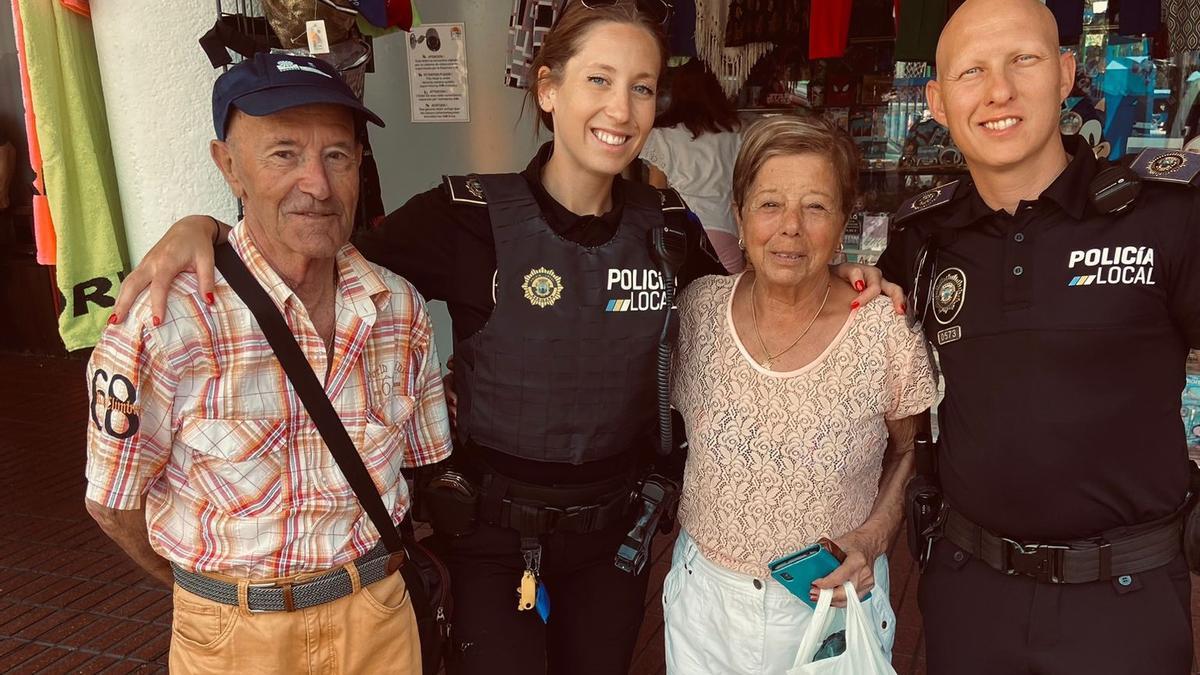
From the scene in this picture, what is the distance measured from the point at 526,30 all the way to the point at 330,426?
11.0 feet

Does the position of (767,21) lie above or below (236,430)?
above

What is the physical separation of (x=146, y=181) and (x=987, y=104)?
8.03ft

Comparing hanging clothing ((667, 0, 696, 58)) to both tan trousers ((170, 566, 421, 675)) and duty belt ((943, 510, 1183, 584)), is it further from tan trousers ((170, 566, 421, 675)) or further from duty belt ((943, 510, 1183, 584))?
tan trousers ((170, 566, 421, 675))

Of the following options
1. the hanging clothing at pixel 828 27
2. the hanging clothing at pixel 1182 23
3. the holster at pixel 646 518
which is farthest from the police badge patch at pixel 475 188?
the hanging clothing at pixel 1182 23

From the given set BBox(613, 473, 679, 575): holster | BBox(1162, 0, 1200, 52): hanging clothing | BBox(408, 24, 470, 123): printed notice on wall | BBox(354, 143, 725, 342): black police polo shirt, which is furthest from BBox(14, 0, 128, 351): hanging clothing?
BBox(1162, 0, 1200, 52): hanging clothing

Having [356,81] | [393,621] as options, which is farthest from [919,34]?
[393,621]

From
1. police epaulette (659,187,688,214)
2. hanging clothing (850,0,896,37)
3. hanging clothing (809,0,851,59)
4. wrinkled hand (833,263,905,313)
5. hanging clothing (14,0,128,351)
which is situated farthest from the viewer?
hanging clothing (850,0,896,37)

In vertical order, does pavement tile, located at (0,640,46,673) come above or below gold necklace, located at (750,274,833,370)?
below

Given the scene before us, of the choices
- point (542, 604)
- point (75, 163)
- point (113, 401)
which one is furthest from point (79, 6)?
point (542, 604)

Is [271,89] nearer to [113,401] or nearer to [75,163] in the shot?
[113,401]

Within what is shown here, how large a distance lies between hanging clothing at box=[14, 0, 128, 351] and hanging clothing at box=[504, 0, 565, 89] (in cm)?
205

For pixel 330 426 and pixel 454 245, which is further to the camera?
pixel 454 245

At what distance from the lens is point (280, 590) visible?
176 cm

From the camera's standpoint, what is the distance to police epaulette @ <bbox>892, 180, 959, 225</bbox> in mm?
2203
